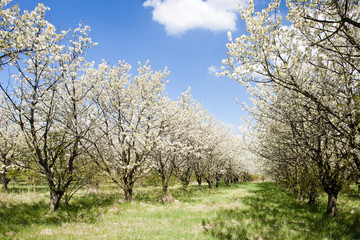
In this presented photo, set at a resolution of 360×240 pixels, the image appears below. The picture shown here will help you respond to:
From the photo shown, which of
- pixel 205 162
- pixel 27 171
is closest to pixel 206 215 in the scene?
pixel 27 171

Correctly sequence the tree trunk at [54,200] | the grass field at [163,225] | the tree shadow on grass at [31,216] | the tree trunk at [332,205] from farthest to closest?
the tree trunk at [54,200] < the tree trunk at [332,205] < the tree shadow on grass at [31,216] < the grass field at [163,225]

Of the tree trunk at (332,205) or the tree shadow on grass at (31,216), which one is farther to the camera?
the tree trunk at (332,205)

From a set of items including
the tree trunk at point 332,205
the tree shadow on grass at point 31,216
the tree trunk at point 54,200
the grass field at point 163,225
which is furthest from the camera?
the tree trunk at point 54,200

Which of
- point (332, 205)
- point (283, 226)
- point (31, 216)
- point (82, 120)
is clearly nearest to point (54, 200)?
point (31, 216)

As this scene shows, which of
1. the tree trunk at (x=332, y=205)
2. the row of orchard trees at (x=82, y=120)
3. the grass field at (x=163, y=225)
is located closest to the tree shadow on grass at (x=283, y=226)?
the grass field at (x=163, y=225)

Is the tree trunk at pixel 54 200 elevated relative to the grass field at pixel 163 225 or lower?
elevated

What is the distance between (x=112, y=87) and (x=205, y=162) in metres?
17.0

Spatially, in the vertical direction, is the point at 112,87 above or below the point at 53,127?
above

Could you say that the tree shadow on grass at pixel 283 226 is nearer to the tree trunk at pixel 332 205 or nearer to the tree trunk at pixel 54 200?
the tree trunk at pixel 332 205

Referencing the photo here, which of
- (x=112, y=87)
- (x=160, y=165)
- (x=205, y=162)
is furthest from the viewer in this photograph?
A: (x=205, y=162)

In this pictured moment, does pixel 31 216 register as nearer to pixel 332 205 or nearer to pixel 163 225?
pixel 163 225

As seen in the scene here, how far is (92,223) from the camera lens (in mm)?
8422

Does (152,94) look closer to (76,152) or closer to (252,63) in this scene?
(76,152)

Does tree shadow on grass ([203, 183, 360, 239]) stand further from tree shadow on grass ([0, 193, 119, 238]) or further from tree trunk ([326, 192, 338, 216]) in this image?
tree shadow on grass ([0, 193, 119, 238])
